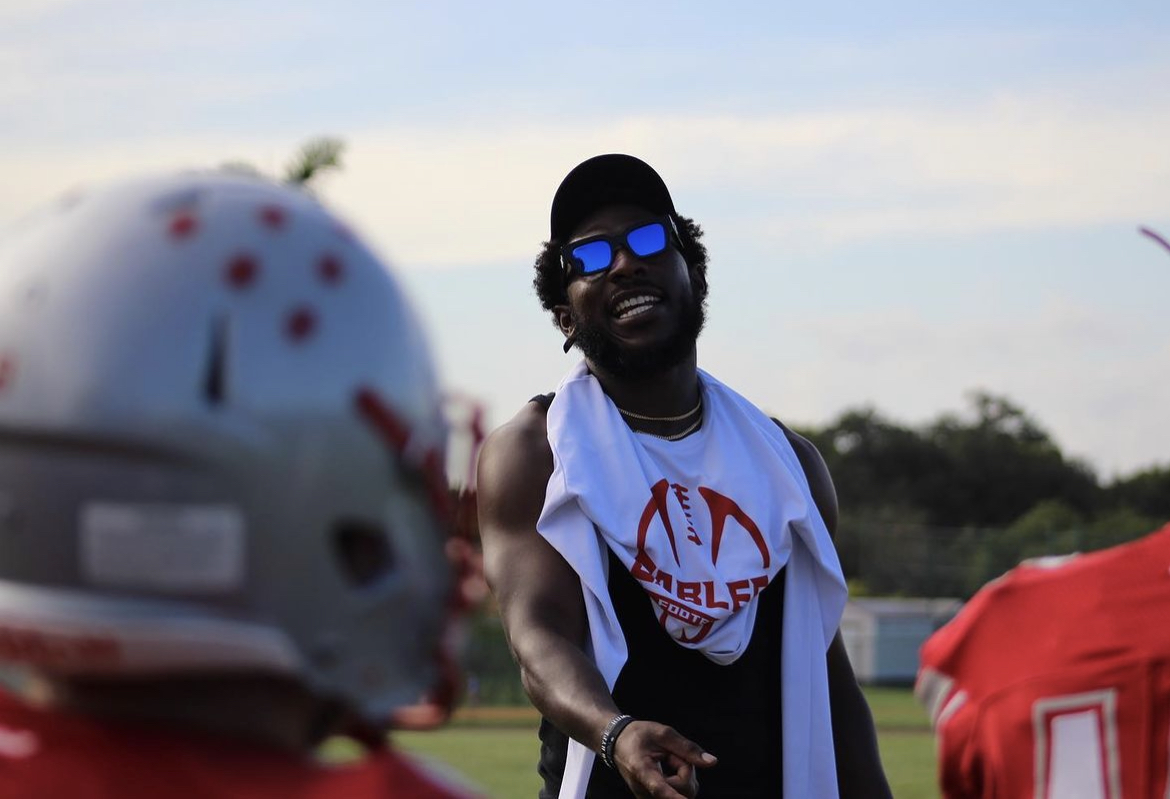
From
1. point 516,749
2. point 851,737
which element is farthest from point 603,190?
point 516,749

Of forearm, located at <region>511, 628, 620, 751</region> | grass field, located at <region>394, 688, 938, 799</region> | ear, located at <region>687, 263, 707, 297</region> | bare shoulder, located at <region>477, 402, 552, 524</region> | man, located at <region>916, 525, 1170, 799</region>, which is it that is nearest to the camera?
man, located at <region>916, 525, 1170, 799</region>

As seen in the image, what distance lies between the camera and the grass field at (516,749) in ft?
44.4

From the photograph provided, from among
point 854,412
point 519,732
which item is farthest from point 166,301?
point 854,412

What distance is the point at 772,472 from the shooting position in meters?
3.88

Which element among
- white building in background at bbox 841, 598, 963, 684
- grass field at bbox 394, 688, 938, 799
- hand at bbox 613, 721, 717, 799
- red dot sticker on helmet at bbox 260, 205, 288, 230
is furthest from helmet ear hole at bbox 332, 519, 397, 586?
white building in background at bbox 841, 598, 963, 684

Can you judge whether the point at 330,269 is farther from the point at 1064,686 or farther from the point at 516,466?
the point at 516,466

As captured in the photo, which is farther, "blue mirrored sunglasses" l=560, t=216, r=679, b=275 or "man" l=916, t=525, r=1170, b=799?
"blue mirrored sunglasses" l=560, t=216, r=679, b=275

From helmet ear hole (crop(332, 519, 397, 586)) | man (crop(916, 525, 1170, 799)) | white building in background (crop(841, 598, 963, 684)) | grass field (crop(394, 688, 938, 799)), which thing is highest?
helmet ear hole (crop(332, 519, 397, 586))

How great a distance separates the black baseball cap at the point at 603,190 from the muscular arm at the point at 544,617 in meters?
0.42

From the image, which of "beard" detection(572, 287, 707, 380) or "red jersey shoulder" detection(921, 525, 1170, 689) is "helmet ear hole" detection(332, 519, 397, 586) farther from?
"beard" detection(572, 287, 707, 380)

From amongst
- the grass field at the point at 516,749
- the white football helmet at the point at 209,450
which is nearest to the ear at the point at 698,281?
the white football helmet at the point at 209,450

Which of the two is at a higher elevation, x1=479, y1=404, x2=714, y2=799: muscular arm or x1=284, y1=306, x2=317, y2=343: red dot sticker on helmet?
x1=284, y1=306, x2=317, y2=343: red dot sticker on helmet

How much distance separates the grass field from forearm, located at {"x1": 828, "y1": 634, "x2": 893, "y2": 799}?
Result: 232 inches

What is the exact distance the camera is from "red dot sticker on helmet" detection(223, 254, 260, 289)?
168 centimetres
